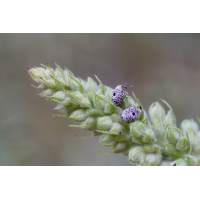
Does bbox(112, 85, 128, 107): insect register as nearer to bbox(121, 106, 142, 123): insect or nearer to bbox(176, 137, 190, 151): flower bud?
bbox(121, 106, 142, 123): insect

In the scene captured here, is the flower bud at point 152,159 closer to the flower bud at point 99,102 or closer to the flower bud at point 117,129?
the flower bud at point 117,129

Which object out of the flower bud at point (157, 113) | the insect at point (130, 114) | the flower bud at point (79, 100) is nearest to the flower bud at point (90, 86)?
the flower bud at point (79, 100)

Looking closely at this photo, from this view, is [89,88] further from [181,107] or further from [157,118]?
[181,107]

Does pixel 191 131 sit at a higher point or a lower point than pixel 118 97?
lower

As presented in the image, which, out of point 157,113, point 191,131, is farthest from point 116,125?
point 191,131

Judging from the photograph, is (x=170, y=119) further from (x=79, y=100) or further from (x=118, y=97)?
(x=79, y=100)

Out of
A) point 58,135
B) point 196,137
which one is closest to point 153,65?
point 58,135
